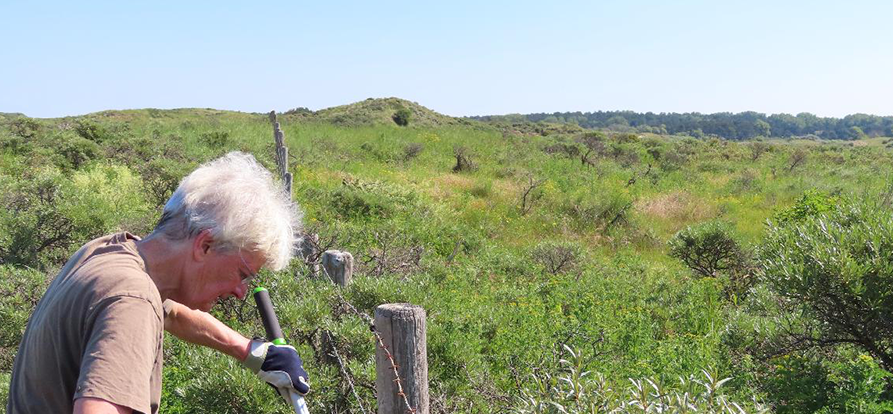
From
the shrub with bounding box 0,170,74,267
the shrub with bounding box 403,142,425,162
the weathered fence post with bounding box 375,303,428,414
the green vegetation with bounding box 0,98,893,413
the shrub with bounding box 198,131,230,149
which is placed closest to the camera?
the weathered fence post with bounding box 375,303,428,414

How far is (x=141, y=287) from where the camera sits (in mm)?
1255

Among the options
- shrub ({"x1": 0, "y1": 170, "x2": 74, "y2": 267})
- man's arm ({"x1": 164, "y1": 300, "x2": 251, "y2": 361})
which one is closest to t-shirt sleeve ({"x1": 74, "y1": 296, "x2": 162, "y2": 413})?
man's arm ({"x1": 164, "y1": 300, "x2": 251, "y2": 361})

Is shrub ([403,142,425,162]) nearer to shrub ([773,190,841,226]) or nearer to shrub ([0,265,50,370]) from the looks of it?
shrub ([773,190,841,226])

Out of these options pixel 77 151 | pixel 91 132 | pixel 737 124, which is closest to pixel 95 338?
pixel 77 151

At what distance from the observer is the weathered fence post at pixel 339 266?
4292 mm

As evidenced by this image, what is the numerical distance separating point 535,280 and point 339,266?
4.14 m

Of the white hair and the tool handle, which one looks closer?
the white hair

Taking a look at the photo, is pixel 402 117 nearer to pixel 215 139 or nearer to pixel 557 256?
pixel 215 139

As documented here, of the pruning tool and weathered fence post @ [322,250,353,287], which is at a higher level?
the pruning tool

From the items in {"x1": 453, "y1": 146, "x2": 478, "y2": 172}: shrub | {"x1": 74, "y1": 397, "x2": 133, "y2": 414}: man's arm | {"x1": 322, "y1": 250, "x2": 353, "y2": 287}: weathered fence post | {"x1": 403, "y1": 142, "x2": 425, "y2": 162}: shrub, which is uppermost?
{"x1": 74, "y1": 397, "x2": 133, "y2": 414}: man's arm

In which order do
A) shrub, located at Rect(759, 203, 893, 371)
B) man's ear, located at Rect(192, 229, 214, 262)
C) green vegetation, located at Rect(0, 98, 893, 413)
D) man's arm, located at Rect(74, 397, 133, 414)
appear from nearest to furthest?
man's arm, located at Rect(74, 397, 133, 414) < man's ear, located at Rect(192, 229, 214, 262) < green vegetation, located at Rect(0, 98, 893, 413) < shrub, located at Rect(759, 203, 893, 371)

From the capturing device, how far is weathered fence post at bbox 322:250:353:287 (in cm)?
429

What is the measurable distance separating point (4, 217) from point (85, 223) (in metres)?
0.93

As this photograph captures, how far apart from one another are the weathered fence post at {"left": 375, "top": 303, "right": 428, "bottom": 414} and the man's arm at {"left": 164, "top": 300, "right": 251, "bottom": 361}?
0.50 m
